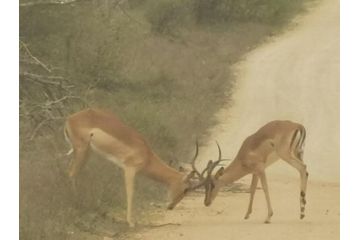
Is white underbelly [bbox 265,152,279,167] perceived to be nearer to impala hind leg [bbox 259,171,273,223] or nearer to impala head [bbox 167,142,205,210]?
impala hind leg [bbox 259,171,273,223]

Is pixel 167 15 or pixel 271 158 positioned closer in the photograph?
pixel 271 158

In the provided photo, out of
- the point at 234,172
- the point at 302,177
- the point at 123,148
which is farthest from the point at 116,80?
the point at 302,177

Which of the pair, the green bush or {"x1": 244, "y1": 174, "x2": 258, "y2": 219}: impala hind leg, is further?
the green bush

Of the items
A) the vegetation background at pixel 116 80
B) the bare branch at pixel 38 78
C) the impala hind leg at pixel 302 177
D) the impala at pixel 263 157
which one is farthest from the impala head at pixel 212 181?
the bare branch at pixel 38 78

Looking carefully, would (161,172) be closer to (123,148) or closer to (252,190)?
(123,148)

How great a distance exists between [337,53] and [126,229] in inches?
47.7

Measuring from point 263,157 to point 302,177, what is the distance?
0.63 ft

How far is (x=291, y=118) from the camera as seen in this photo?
5906 millimetres

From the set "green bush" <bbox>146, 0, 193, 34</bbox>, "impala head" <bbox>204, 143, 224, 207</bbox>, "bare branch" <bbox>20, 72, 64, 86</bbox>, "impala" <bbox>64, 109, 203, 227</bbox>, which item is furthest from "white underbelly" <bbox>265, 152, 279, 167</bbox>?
"bare branch" <bbox>20, 72, 64, 86</bbox>

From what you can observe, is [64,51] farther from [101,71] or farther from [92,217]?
[92,217]

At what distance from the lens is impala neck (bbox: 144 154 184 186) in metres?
5.88

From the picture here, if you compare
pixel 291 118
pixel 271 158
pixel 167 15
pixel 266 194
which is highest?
pixel 167 15

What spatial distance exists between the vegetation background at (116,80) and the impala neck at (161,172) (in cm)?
3
